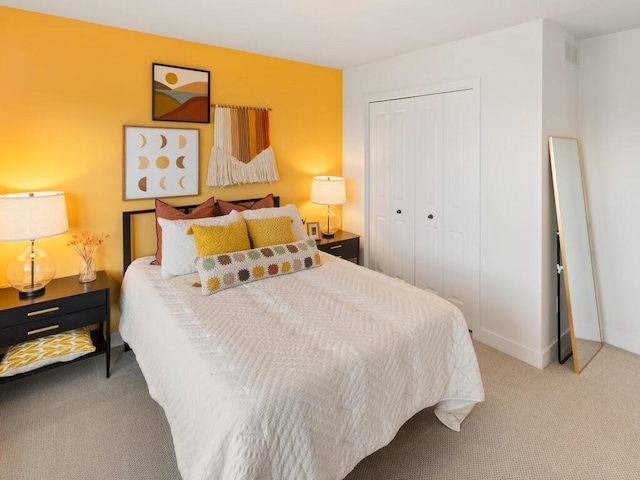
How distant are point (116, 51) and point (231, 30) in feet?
2.80

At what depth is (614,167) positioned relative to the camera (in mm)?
2961

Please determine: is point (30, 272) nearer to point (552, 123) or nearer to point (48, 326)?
point (48, 326)

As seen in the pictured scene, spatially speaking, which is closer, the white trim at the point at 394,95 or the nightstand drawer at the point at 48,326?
the nightstand drawer at the point at 48,326

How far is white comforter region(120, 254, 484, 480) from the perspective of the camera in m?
1.40

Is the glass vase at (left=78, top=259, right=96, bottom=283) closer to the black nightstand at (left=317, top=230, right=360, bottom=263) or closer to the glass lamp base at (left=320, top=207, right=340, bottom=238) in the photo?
the black nightstand at (left=317, top=230, right=360, bottom=263)

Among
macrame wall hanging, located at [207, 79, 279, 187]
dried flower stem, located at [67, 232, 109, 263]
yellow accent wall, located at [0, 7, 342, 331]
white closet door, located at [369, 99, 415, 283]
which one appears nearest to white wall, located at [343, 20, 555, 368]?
white closet door, located at [369, 99, 415, 283]

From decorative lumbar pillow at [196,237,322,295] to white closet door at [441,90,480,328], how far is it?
1251 millimetres

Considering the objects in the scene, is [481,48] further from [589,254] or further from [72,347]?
[72,347]

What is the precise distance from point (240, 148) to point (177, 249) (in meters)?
1.24

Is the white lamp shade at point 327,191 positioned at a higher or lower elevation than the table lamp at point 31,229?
higher

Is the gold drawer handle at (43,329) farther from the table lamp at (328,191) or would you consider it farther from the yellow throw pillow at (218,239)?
the table lamp at (328,191)

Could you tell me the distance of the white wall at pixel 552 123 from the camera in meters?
2.65

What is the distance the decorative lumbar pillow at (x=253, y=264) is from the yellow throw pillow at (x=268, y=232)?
0.10m

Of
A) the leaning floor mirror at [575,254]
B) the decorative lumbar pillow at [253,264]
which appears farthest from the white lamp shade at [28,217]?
the leaning floor mirror at [575,254]
